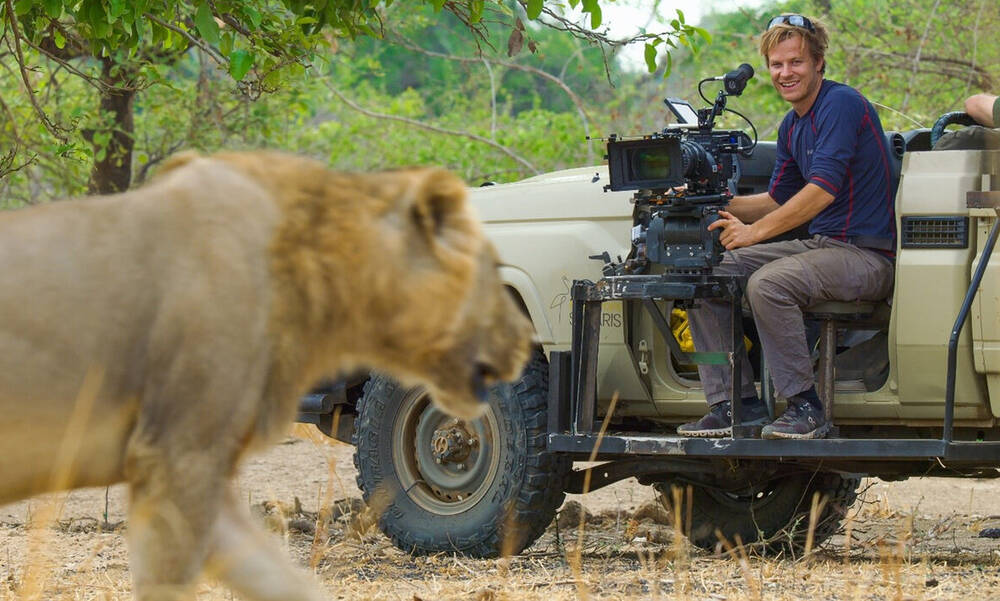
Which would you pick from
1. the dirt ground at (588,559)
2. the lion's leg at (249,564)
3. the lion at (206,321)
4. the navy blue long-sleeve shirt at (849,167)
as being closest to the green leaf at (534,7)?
the navy blue long-sleeve shirt at (849,167)

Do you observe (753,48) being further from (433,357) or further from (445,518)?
(433,357)

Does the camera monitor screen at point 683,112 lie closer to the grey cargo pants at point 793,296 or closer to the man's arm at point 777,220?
the man's arm at point 777,220

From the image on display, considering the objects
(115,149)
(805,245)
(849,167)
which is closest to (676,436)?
(805,245)

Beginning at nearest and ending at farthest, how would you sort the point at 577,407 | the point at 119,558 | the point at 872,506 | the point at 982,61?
the point at 577,407, the point at 119,558, the point at 872,506, the point at 982,61

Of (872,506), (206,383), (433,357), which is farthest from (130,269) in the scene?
(872,506)

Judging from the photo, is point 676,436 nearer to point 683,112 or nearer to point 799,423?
point 799,423

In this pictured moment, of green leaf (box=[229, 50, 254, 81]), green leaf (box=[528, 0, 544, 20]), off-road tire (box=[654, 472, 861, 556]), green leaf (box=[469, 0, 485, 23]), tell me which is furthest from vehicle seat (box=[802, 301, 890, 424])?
green leaf (box=[229, 50, 254, 81])

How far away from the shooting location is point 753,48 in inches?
633

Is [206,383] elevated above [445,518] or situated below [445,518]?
above

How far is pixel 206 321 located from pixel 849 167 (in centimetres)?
352

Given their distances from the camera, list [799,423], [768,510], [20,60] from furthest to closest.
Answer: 1. [768,510]
2. [20,60]
3. [799,423]

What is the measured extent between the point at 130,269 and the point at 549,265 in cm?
351

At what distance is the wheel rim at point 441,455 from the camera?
20.7 feet

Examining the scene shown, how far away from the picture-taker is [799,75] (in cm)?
595
